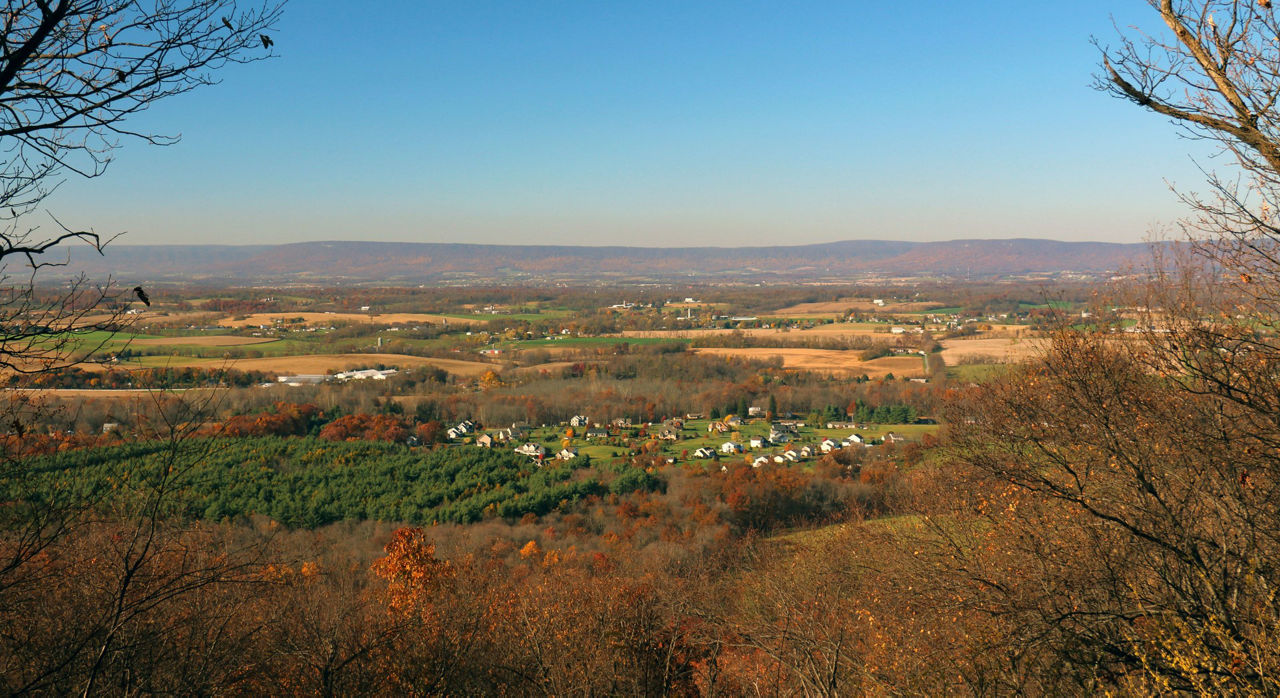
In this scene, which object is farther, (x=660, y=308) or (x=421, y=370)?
(x=660, y=308)

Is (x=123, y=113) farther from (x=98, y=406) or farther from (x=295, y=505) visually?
(x=98, y=406)

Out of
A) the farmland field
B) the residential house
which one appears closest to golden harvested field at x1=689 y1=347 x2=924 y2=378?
the farmland field

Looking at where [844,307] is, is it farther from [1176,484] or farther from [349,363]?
[1176,484]

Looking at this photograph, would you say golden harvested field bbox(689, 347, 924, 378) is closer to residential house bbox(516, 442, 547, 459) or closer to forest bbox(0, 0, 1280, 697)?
forest bbox(0, 0, 1280, 697)

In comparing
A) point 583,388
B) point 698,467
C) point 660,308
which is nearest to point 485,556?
point 698,467

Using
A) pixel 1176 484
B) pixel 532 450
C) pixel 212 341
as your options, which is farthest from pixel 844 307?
pixel 1176 484

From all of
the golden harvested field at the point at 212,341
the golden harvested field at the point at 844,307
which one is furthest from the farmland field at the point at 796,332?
the golden harvested field at the point at 212,341

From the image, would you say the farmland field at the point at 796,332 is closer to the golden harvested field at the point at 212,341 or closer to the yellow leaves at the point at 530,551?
the golden harvested field at the point at 212,341
